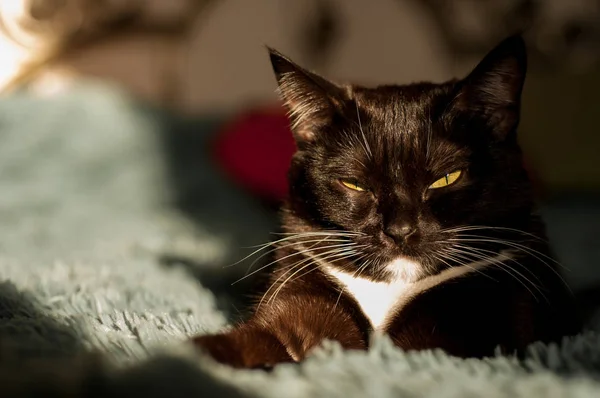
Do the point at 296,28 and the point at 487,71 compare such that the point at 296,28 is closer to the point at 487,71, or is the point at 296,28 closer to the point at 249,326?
the point at 487,71

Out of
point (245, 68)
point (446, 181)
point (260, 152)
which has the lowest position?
point (446, 181)

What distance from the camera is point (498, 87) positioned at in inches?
33.6

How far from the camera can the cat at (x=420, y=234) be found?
0.74 metres

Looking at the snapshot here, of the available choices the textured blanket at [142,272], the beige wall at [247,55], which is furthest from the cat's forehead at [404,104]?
the beige wall at [247,55]

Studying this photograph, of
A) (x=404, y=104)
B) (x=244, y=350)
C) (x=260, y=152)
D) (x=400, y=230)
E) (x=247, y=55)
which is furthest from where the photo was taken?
(x=247, y=55)

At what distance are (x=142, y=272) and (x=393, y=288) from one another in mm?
522

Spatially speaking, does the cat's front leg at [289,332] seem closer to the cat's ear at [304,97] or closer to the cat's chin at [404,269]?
the cat's chin at [404,269]

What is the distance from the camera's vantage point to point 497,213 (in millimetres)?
817

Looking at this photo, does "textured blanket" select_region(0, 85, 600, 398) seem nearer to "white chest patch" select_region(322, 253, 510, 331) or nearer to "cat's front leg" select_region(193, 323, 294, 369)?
"cat's front leg" select_region(193, 323, 294, 369)

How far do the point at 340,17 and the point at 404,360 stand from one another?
219 cm

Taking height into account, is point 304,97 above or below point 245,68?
below

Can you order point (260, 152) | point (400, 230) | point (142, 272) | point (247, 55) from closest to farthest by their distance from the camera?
point (400, 230), point (142, 272), point (260, 152), point (247, 55)

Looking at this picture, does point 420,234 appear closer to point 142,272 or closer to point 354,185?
point 354,185

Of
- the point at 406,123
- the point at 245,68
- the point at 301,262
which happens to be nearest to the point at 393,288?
the point at 301,262
